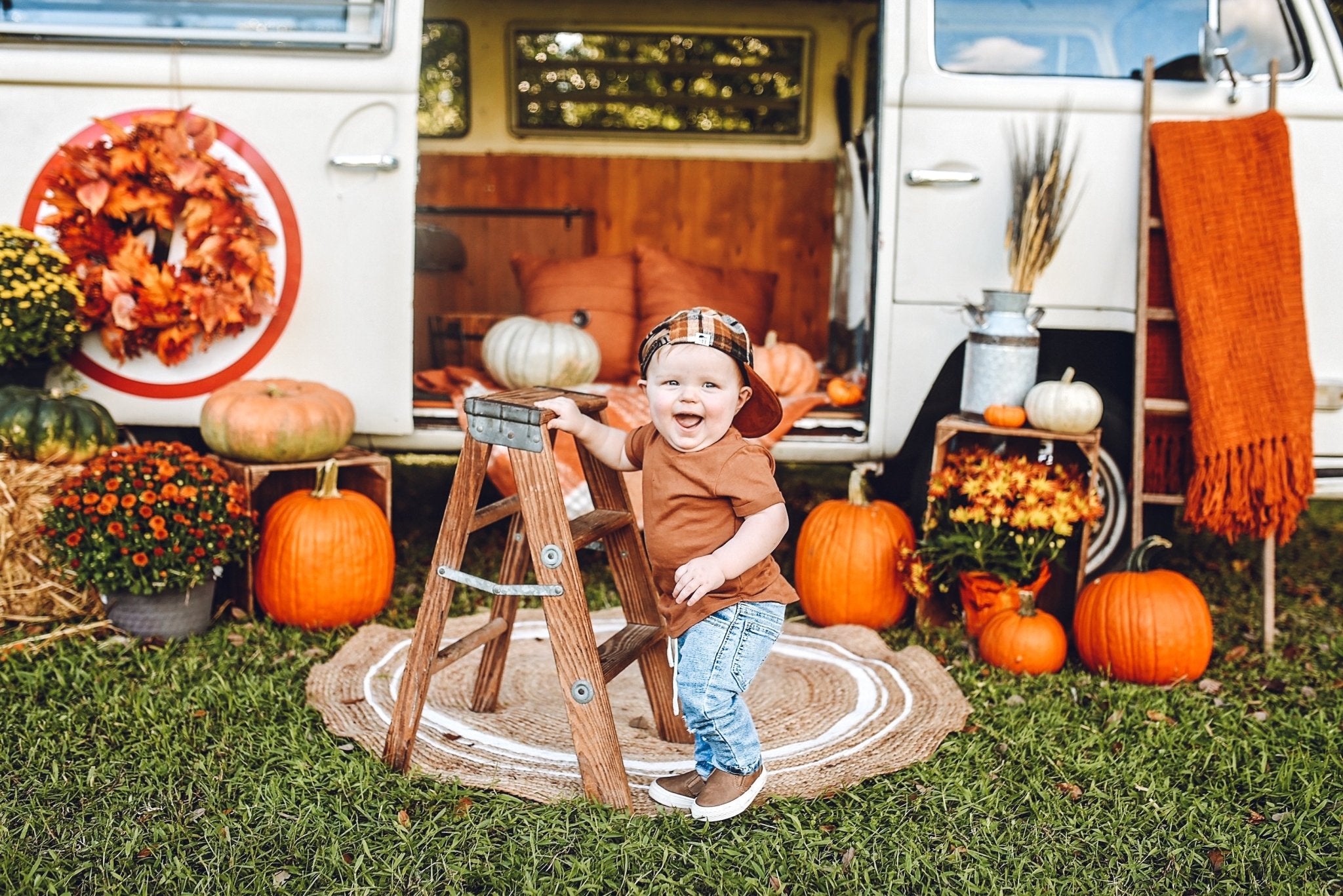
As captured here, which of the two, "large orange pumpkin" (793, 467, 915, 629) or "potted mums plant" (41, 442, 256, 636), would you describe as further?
"large orange pumpkin" (793, 467, 915, 629)

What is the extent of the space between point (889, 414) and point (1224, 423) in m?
1.07

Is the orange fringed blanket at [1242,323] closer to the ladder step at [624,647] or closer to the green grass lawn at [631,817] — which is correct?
the green grass lawn at [631,817]

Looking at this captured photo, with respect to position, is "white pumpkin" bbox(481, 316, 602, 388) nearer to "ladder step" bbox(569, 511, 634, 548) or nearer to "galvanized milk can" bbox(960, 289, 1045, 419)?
"galvanized milk can" bbox(960, 289, 1045, 419)


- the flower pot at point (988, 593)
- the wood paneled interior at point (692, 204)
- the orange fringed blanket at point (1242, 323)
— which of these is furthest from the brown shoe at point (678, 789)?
the wood paneled interior at point (692, 204)

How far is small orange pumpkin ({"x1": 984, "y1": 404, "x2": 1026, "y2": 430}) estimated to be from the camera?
3.71 metres

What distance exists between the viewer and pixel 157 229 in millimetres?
3857

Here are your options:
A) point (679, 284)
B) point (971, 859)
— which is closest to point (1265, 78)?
point (679, 284)

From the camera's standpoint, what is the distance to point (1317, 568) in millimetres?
5043

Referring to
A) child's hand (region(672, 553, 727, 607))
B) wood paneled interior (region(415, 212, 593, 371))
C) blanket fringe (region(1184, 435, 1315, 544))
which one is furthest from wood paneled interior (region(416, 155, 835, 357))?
child's hand (region(672, 553, 727, 607))

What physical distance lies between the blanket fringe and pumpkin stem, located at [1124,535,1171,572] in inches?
10.6

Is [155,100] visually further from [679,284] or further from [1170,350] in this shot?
[1170,350]

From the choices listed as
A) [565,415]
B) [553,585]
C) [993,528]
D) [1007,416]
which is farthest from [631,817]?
[1007,416]

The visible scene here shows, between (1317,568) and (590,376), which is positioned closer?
(590,376)

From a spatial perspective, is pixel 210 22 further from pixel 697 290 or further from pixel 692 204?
pixel 692 204
